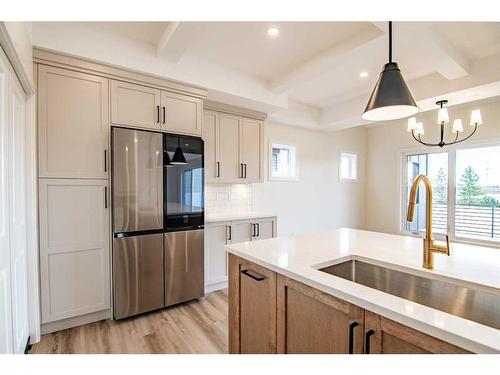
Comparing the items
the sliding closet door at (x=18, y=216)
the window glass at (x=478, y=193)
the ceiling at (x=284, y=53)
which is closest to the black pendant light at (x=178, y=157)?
the ceiling at (x=284, y=53)

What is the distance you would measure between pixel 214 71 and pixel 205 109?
1.54 ft

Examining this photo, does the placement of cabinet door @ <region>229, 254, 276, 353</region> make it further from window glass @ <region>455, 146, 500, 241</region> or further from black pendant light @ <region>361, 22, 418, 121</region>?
window glass @ <region>455, 146, 500, 241</region>

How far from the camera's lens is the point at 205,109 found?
131 inches

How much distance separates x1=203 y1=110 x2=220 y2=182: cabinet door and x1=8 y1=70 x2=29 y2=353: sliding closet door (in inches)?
69.7

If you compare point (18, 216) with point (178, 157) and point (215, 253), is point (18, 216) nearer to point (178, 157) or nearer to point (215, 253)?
point (178, 157)

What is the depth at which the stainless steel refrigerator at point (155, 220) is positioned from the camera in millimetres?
2451

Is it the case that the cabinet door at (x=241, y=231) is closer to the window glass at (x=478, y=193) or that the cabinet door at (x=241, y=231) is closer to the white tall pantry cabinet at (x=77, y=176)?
the white tall pantry cabinet at (x=77, y=176)

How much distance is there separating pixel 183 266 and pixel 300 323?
1.86m

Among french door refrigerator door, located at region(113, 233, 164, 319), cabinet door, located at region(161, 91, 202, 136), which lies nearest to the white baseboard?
french door refrigerator door, located at region(113, 233, 164, 319)

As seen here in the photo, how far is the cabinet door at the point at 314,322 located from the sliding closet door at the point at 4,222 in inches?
59.6

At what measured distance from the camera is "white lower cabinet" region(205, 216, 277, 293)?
3.21m

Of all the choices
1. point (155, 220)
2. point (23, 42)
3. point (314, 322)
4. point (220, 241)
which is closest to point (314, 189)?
point (220, 241)
